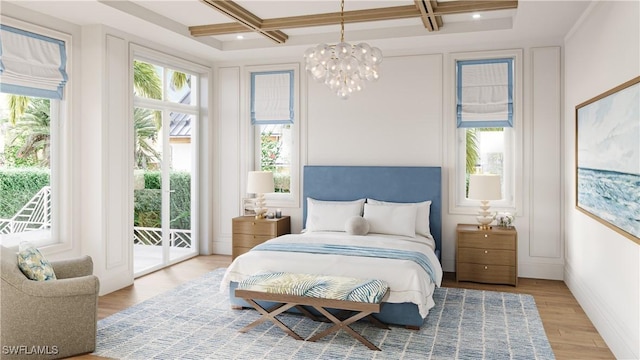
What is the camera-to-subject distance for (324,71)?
12.0 feet

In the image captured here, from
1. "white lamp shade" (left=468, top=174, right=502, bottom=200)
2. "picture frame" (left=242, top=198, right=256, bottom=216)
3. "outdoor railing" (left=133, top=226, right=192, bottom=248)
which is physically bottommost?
"outdoor railing" (left=133, top=226, right=192, bottom=248)

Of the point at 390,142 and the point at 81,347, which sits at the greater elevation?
the point at 390,142

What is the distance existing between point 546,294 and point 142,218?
432cm

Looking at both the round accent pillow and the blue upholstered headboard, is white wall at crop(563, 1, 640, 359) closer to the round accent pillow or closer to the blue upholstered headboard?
the blue upholstered headboard

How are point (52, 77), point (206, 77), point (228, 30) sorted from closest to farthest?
point (52, 77) < point (228, 30) < point (206, 77)

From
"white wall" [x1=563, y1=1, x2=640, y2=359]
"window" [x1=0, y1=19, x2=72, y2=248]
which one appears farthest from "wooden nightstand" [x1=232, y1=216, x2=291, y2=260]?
"white wall" [x1=563, y1=1, x2=640, y2=359]

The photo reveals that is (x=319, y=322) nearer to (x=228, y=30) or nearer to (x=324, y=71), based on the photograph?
(x=324, y=71)

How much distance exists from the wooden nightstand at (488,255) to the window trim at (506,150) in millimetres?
447

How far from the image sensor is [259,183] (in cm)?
576

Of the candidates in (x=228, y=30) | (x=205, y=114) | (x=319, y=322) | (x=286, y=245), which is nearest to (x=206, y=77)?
(x=205, y=114)

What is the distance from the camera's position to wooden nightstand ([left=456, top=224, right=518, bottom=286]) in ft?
16.3

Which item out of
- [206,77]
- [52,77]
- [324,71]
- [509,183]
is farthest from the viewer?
[206,77]

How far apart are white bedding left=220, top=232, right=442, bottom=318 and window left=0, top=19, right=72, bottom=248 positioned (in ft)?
5.95

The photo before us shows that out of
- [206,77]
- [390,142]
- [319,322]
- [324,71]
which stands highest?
[206,77]
